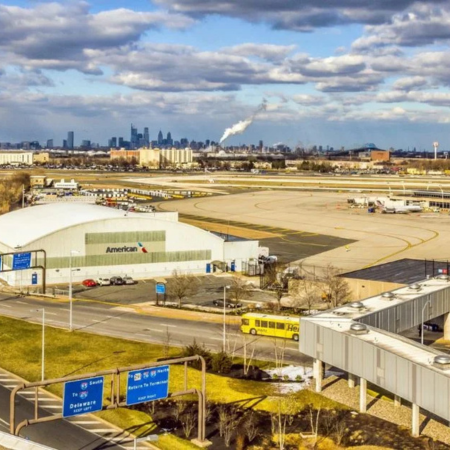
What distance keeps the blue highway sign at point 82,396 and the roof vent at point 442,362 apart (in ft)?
51.3

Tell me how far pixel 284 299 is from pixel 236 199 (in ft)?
376

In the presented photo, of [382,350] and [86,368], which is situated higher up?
[382,350]

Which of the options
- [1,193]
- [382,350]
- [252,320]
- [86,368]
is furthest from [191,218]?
[382,350]

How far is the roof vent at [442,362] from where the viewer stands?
3288 cm

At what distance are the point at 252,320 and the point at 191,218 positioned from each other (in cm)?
8385

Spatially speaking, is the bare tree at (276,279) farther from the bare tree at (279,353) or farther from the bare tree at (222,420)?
the bare tree at (222,420)

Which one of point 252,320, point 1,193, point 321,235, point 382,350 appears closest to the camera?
point 382,350

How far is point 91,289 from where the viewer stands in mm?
74500

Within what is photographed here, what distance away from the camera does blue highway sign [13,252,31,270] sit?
71750mm

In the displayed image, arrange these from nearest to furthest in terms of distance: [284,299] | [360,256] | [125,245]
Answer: [284,299] < [125,245] < [360,256]

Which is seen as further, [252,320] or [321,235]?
[321,235]

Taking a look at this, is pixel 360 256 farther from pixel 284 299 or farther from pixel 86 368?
pixel 86 368

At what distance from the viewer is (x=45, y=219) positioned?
85.6 metres

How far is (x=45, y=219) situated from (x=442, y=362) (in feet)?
203
